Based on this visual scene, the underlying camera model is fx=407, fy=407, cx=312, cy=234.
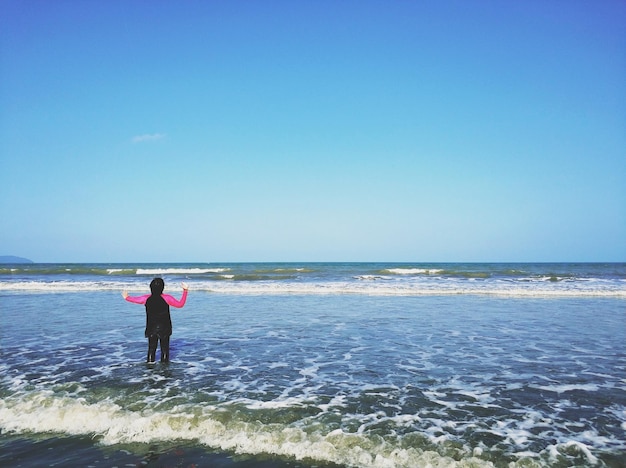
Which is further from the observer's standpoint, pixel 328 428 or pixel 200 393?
pixel 200 393

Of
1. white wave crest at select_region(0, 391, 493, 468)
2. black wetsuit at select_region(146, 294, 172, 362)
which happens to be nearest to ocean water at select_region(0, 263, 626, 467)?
white wave crest at select_region(0, 391, 493, 468)

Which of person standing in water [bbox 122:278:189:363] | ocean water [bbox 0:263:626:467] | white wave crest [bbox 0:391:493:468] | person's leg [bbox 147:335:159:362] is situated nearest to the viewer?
white wave crest [bbox 0:391:493:468]

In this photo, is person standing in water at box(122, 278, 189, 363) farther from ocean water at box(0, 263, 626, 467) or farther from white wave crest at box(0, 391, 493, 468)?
white wave crest at box(0, 391, 493, 468)

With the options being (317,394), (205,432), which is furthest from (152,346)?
(317,394)

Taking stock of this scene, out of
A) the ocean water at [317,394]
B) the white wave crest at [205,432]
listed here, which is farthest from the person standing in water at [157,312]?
the white wave crest at [205,432]

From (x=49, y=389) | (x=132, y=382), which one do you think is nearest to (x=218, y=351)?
(x=132, y=382)

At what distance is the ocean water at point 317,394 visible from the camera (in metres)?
5.02

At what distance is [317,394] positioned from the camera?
694 centimetres

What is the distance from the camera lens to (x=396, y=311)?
1719 centimetres

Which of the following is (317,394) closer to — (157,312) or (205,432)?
(205,432)

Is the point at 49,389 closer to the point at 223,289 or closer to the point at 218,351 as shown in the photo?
the point at 218,351

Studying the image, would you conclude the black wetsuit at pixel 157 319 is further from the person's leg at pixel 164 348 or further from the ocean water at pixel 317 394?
the ocean water at pixel 317 394

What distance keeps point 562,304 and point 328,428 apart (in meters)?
18.5

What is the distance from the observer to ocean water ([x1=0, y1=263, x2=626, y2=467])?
5016 mm
